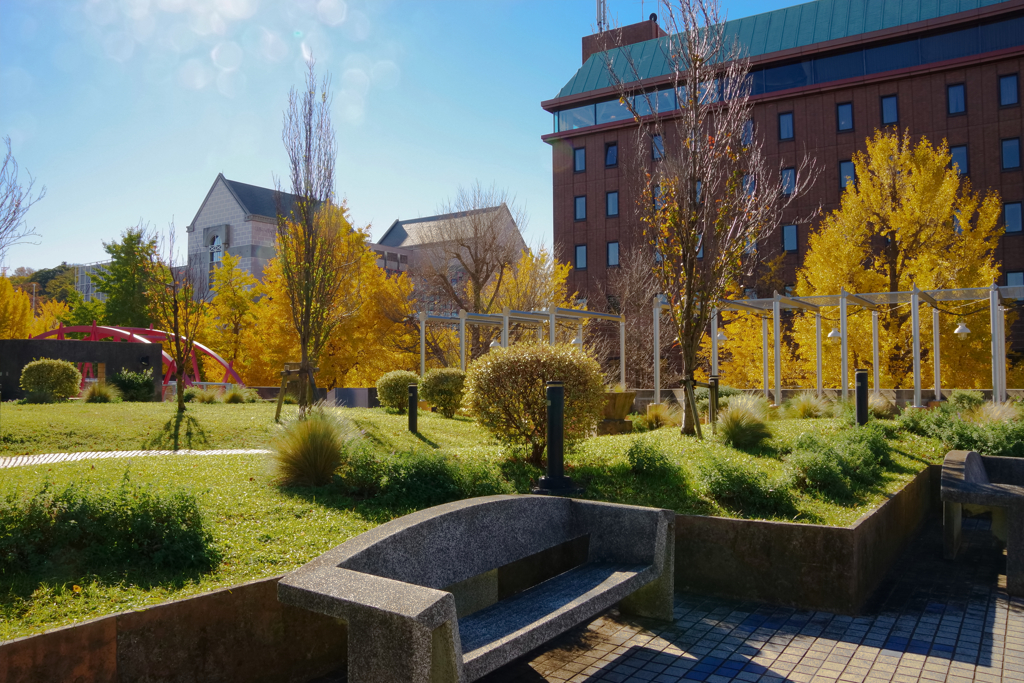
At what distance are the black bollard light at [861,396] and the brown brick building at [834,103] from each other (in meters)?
21.9

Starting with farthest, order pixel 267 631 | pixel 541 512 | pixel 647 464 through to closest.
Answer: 1. pixel 647 464
2. pixel 541 512
3. pixel 267 631

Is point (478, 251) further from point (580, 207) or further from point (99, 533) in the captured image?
point (99, 533)

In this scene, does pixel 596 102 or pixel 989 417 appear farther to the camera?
pixel 596 102

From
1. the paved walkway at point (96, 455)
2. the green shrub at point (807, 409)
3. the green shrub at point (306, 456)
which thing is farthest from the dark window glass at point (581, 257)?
the green shrub at point (306, 456)

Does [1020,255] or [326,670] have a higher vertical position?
[1020,255]

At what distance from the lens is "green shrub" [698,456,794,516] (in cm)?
683

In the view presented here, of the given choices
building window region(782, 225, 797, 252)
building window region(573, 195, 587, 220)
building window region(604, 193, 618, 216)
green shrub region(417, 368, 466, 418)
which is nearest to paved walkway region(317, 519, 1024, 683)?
green shrub region(417, 368, 466, 418)

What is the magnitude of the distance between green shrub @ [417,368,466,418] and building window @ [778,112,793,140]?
26.2 meters

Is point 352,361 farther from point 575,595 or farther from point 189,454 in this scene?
point 575,595

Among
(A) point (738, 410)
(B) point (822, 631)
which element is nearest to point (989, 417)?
(A) point (738, 410)

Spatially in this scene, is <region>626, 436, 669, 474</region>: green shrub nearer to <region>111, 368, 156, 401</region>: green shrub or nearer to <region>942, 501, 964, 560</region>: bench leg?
<region>942, 501, 964, 560</region>: bench leg

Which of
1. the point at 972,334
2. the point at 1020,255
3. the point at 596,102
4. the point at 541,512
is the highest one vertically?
the point at 596,102

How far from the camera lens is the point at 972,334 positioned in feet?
75.2

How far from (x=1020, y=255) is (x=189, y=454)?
3295 cm
